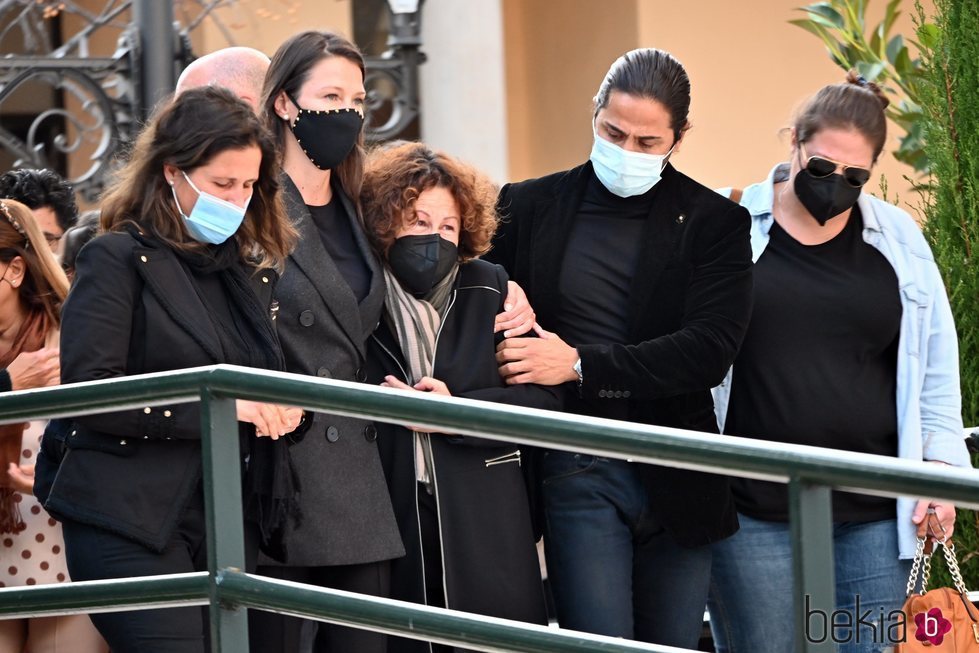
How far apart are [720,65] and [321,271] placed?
684cm

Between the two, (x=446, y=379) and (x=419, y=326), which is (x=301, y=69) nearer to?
(x=419, y=326)

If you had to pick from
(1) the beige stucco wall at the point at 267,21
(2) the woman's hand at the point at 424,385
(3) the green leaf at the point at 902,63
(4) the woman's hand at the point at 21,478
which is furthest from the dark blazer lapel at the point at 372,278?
(1) the beige stucco wall at the point at 267,21

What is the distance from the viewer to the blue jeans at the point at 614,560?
3373mm

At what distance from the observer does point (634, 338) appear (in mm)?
3502

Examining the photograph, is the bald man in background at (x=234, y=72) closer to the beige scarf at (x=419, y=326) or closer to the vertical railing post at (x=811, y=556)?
the beige scarf at (x=419, y=326)

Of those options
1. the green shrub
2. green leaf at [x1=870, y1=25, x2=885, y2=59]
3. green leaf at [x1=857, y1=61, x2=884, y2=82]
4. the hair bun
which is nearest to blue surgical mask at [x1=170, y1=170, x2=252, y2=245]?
the hair bun

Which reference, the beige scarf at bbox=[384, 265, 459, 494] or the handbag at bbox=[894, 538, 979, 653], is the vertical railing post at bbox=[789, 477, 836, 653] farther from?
the handbag at bbox=[894, 538, 979, 653]

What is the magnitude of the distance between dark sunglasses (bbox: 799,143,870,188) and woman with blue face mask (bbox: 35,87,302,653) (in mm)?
1312

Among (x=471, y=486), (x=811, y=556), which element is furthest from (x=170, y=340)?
(x=811, y=556)

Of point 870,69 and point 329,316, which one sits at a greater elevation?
point 329,316

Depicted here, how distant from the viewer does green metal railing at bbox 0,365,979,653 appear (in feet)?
7.02

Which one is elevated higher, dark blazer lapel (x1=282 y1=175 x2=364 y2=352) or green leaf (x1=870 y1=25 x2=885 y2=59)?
dark blazer lapel (x1=282 y1=175 x2=364 y2=352)

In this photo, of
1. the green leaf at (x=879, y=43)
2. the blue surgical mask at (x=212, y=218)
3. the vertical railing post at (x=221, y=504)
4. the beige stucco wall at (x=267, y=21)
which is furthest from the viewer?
the beige stucco wall at (x=267, y=21)

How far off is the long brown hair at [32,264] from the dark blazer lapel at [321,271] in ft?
2.97
